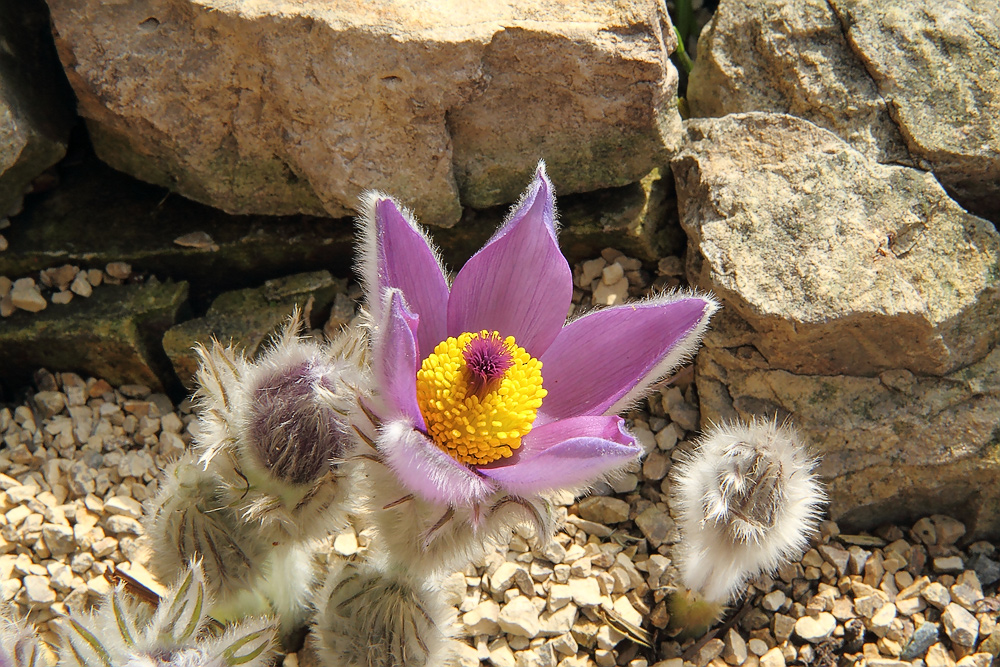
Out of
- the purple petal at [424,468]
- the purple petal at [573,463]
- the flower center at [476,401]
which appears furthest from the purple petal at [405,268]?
the purple petal at [573,463]

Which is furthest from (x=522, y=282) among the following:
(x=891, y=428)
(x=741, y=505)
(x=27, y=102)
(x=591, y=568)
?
(x=27, y=102)

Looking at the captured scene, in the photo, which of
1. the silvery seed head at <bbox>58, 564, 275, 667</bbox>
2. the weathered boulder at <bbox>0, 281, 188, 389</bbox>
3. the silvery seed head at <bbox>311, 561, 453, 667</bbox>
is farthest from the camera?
the weathered boulder at <bbox>0, 281, 188, 389</bbox>

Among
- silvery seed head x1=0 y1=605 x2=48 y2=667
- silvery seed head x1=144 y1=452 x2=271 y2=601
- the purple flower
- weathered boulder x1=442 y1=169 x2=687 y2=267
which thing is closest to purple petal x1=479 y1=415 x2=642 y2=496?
the purple flower

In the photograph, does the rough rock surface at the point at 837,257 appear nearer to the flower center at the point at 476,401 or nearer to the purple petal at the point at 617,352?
the purple petal at the point at 617,352

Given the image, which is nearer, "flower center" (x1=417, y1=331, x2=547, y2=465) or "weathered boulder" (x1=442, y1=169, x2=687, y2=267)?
"flower center" (x1=417, y1=331, x2=547, y2=465)

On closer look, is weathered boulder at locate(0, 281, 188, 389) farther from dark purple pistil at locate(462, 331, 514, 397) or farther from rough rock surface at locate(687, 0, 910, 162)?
rough rock surface at locate(687, 0, 910, 162)

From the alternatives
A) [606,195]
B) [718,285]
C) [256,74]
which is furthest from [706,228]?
[256,74]

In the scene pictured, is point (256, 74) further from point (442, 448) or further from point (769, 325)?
point (769, 325)

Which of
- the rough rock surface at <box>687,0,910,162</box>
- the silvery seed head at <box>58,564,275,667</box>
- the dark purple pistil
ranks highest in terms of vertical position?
the rough rock surface at <box>687,0,910,162</box>

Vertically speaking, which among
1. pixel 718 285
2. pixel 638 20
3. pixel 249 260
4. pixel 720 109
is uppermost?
pixel 638 20
